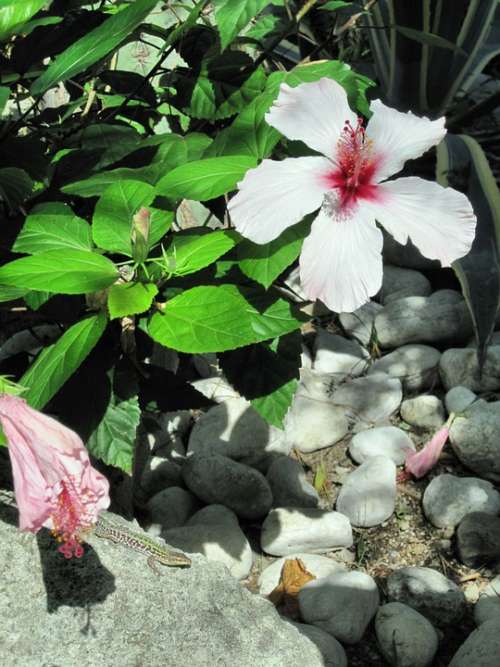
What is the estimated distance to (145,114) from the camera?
5.91 ft

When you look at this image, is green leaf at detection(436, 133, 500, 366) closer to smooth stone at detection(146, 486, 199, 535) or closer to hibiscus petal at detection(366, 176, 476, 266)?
smooth stone at detection(146, 486, 199, 535)

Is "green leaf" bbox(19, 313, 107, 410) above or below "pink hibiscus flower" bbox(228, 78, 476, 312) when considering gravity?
below

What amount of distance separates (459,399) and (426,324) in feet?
1.17

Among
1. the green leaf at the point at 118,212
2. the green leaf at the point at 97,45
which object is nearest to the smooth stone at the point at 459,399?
the green leaf at the point at 118,212

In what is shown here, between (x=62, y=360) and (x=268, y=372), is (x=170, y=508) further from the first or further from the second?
(x=62, y=360)

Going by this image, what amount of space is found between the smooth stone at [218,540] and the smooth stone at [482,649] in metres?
0.52

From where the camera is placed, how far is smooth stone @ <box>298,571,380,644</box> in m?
1.91

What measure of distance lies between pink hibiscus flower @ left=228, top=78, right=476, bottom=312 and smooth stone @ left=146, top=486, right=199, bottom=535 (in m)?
1.20

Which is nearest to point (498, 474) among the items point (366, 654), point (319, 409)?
point (319, 409)

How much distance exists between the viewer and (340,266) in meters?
1.20

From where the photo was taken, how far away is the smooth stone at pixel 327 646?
1.76 metres

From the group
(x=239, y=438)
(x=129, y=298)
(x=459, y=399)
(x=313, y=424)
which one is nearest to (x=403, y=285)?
(x=459, y=399)

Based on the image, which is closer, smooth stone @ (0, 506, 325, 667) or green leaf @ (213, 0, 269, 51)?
smooth stone @ (0, 506, 325, 667)

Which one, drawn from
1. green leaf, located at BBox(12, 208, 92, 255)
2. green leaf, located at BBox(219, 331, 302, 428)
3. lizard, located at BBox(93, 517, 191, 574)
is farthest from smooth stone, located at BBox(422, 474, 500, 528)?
green leaf, located at BBox(12, 208, 92, 255)
